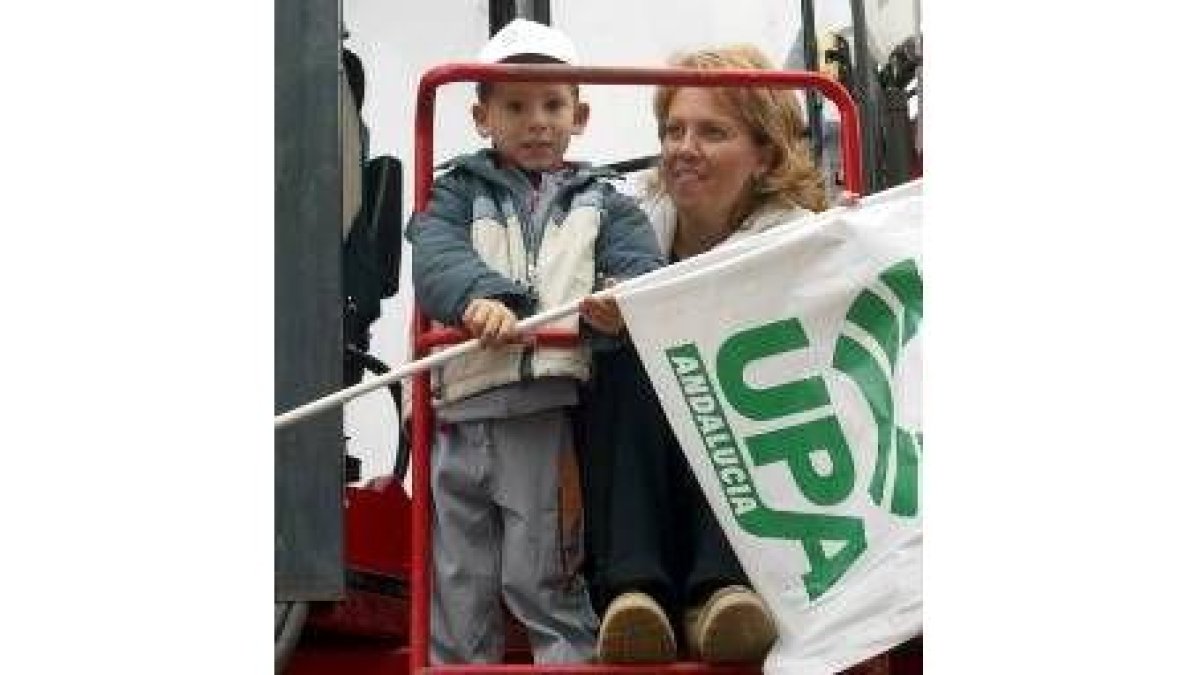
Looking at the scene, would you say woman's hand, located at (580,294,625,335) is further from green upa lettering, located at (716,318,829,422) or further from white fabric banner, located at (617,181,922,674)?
green upa lettering, located at (716,318,829,422)

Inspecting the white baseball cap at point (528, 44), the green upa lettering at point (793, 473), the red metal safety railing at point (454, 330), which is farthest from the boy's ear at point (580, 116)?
the green upa lettering at point (793, 473)

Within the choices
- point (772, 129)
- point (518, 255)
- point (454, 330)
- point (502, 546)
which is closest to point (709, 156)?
point (772, 129)

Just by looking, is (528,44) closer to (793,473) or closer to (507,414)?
(507,414)

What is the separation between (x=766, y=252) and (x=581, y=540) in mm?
462

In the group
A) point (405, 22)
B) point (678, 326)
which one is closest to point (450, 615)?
point (678, 326)

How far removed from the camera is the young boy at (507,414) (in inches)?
108

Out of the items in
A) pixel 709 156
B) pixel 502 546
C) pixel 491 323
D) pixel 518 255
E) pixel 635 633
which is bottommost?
pixel 635 633

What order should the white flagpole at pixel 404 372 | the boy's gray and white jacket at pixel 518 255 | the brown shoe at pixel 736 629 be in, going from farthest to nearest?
the boy's gray and white jacket at pixel 518 255
the brown shoe at pixel 736 629
the white flagpole at pixel 404 372

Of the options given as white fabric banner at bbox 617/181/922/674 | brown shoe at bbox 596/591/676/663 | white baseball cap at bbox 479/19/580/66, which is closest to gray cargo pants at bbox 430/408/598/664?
brown shoe at bbox 596/591/676/663

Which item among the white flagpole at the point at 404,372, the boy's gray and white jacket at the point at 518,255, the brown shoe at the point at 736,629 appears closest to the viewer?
the white flagpole at the point at 404,372

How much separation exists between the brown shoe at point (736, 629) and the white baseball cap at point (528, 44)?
726 mm

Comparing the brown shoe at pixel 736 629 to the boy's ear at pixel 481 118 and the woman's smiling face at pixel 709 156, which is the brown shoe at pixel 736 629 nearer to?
the woman's smiling face at pixel 709 156

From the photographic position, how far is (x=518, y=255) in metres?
2.81

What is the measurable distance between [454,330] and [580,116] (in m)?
0.42
